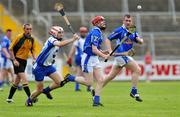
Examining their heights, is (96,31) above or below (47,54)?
above

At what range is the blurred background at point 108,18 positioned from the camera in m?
40.4

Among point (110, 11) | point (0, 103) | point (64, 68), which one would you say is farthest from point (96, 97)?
point (110, 11)

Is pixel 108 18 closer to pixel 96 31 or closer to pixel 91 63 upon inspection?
pixel 91 63

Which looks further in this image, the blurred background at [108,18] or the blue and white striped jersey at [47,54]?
the blurred background at [108,18]

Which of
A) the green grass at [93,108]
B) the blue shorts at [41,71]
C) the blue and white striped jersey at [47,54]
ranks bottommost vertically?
the green grass at [93,108]

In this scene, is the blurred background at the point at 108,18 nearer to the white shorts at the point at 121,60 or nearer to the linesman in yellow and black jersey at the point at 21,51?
the white shorts at the point at 121,60

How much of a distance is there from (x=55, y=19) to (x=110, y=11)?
4.43 metres

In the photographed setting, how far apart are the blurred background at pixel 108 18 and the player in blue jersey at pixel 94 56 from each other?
1942 cm

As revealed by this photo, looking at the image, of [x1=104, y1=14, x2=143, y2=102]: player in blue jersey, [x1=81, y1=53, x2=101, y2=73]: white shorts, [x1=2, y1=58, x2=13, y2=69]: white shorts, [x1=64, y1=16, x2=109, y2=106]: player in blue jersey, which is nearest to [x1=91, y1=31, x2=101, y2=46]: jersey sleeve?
[x1=64, y1=16, x2=109, y2=106]: player in blue jersey

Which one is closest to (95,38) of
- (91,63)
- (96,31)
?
(96,31)

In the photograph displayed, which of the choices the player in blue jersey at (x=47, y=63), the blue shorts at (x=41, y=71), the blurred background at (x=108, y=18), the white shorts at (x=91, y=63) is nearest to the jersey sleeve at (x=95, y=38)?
the player in blue jersey at (x=47, y=63)

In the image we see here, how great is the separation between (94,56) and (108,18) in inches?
906

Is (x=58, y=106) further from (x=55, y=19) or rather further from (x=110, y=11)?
(x=110, y=11)

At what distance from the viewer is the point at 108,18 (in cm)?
4272
